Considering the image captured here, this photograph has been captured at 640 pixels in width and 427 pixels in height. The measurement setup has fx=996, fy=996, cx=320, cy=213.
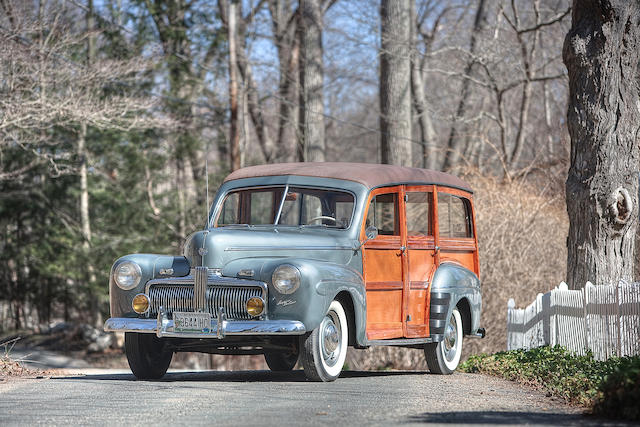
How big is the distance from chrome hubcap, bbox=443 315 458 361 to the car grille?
3563 mm

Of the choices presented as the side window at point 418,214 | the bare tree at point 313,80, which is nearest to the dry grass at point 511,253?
the bare tree at point 313,80

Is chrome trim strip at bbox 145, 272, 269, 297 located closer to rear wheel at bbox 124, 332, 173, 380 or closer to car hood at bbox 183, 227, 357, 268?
car hood at bbox 183, 227, 357, 268

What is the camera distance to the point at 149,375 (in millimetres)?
10227

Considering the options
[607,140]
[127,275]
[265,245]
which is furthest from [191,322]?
[607,140]

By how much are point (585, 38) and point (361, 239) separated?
451 centimetres

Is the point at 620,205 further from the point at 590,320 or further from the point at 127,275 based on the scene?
the point at 127,275

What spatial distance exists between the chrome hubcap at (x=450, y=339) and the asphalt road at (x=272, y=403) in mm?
1576

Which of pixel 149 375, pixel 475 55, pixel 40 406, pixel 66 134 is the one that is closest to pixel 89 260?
pixel 66 134

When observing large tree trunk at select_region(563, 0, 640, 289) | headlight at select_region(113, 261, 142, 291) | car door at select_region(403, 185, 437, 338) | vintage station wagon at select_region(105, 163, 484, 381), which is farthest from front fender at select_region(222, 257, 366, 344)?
large tree trunk at select_region(563, 0, 640, 289)

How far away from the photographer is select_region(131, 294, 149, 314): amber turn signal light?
377 inches

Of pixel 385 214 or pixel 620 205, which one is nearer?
pixel 385 214

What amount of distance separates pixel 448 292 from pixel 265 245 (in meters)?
2.83

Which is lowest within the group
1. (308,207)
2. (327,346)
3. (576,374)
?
(576,374)

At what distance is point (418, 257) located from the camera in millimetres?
11336
